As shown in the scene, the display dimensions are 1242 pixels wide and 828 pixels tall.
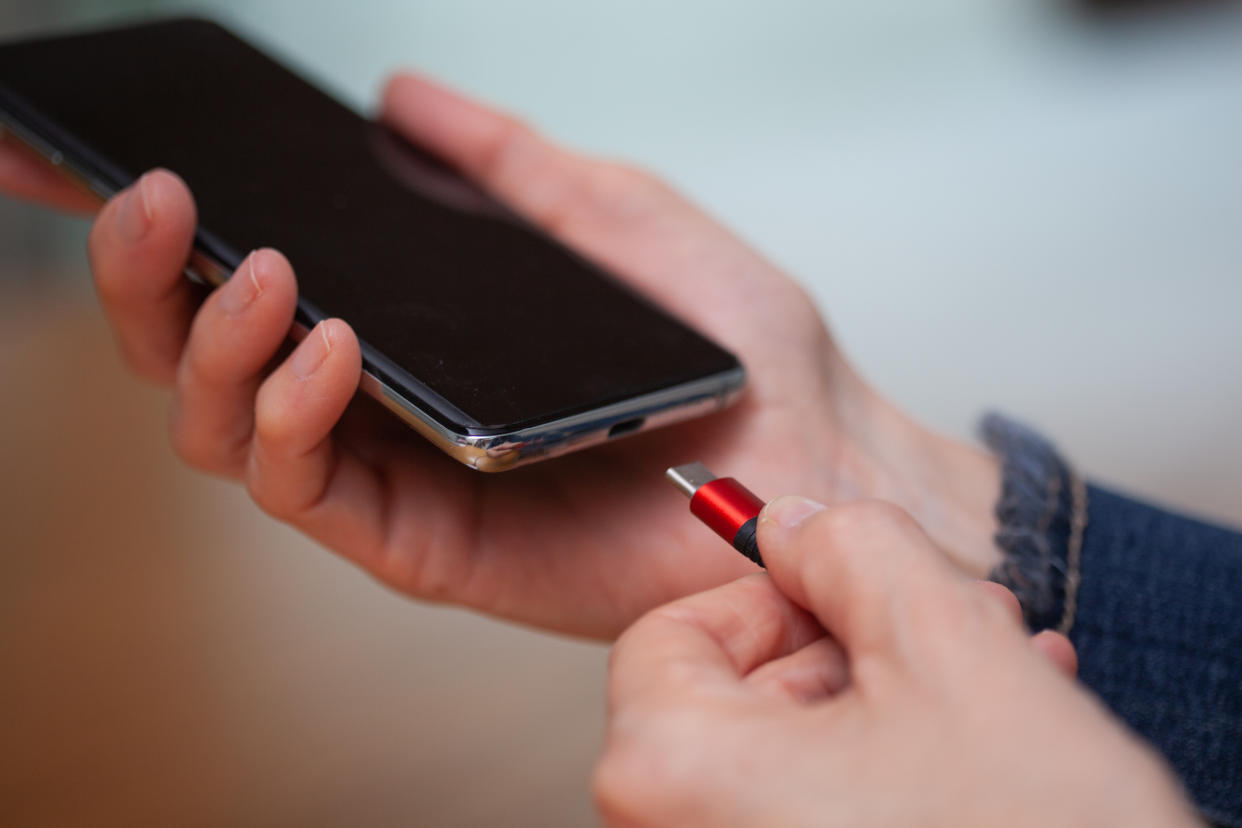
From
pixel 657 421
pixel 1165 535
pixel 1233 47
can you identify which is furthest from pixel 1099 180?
pixel 657 421

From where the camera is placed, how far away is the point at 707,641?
0.38 metres

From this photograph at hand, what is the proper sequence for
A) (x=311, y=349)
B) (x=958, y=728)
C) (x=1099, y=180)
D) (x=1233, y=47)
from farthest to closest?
(x=1233, y=47) → (x=1099, y=180) → (x=311, y=349) → (x=958, y=728)

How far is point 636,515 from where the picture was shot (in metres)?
0.69

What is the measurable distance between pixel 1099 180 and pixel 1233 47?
1.04 m

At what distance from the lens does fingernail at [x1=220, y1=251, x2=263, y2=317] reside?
57 centimetres

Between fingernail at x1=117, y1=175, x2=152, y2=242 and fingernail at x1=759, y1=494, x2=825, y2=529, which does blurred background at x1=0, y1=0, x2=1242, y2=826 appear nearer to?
fingernail at x1=117, y1=175, x2=152, y2=242

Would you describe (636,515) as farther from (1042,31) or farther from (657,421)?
(1042,31)

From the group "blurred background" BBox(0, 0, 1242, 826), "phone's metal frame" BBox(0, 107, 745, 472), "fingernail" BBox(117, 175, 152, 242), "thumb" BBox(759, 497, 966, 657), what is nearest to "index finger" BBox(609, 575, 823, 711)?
"thumb" BBox(759, 497, 966, 657)

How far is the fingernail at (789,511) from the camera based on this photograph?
1.37 feet

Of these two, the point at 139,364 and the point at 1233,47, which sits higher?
the point at 1233,47

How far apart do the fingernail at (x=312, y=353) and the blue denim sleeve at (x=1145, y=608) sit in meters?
0.42

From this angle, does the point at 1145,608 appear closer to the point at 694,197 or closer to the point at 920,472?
the point at 920,472

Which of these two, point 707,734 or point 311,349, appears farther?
point 311,349

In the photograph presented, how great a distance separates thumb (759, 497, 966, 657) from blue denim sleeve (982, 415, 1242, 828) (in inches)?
12.0
